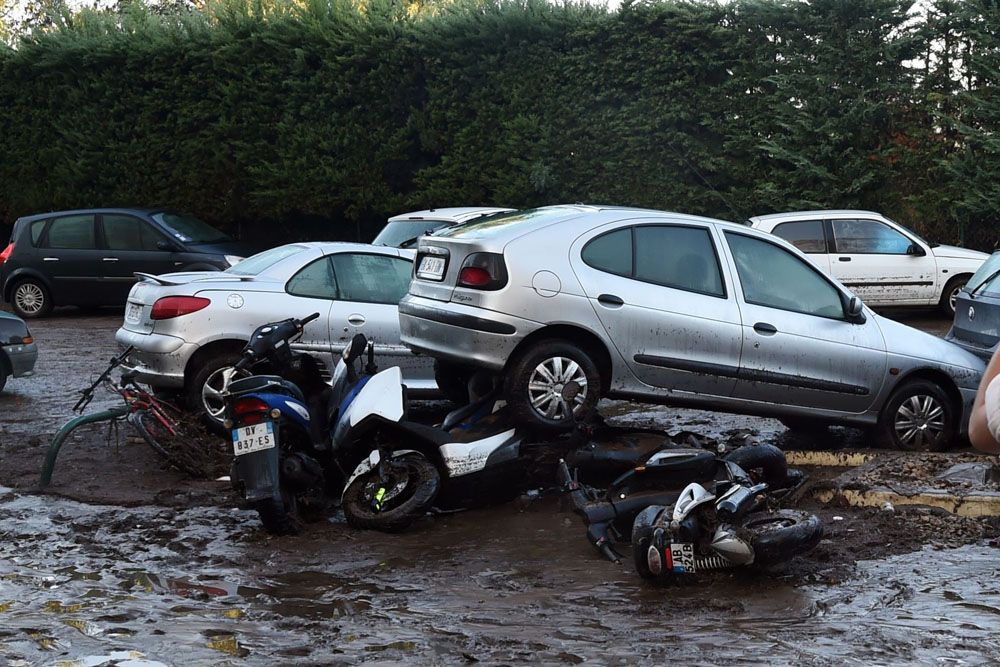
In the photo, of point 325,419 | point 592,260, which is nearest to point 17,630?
point 325,419

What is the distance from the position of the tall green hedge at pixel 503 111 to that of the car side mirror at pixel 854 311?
387 inches

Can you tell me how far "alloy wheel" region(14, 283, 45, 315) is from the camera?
1833cm

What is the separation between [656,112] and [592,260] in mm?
11687

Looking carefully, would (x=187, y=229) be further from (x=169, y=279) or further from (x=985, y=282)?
(x=985, y=282)

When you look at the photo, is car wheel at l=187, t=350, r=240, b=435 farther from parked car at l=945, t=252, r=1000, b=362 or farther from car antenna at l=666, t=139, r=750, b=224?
car antenna at l=666, t=139, r=750, b=224

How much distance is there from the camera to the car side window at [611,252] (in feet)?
25.8

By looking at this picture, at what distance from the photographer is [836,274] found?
54.1 feet

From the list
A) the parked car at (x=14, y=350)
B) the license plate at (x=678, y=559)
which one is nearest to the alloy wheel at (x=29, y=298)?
the parked car at (x=14, y=350)

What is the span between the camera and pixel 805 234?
54.5 ft

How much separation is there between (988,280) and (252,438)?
626 centimetres

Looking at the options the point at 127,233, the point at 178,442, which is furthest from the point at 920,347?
the point at 127,233

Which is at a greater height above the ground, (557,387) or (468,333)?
(468,333)

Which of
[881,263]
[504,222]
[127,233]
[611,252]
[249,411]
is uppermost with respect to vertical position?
[127,233]

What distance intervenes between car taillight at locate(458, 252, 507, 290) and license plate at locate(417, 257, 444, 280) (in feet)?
0.85
